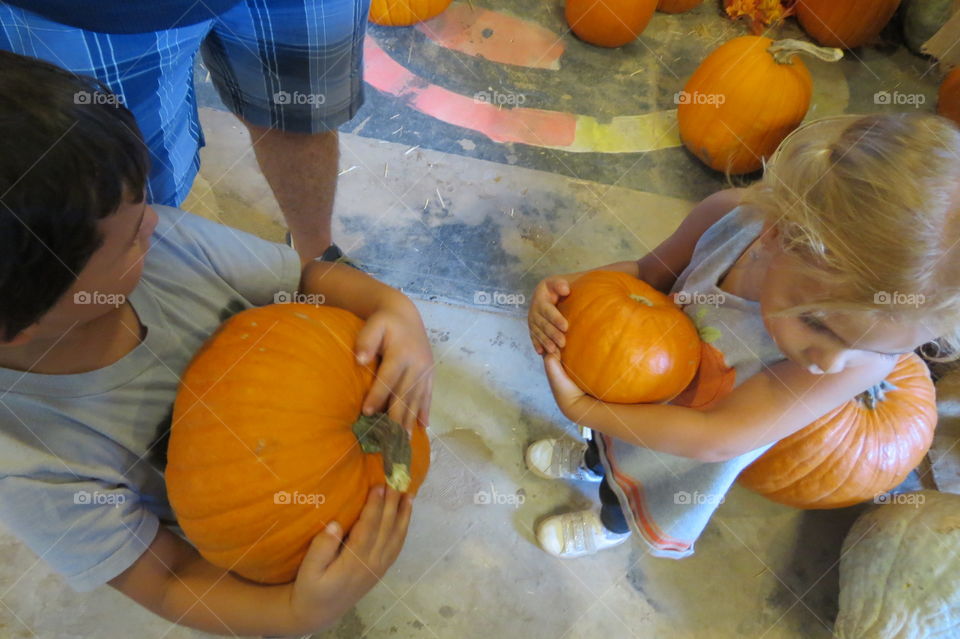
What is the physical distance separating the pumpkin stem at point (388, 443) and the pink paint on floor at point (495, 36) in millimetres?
1979

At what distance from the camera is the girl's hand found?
4.01 feet

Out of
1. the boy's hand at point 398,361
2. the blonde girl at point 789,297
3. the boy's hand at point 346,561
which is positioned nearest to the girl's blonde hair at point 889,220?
the blonde girl at point 789,297

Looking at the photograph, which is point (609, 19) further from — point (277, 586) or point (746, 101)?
point (277, 586)

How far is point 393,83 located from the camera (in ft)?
7.70

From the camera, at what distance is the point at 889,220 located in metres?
→ 0.84

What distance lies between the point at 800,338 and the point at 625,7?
1.85m

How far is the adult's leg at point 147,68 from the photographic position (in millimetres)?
927

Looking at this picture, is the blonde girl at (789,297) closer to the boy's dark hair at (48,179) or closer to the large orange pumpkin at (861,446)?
the large orange pumpkin at (861,446)

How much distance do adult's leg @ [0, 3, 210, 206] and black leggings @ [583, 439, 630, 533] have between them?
1212mm

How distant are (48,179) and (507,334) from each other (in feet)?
4.61

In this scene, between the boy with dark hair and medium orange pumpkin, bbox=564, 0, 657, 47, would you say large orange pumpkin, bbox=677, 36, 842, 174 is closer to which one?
medium orange pumpkin, bbox=564, 0, 657, 47

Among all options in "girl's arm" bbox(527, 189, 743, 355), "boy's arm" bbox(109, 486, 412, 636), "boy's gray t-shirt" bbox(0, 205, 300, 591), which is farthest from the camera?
"girl's arm" bbox(527, 189, 743, 355)

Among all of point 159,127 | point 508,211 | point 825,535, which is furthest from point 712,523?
point 159,127

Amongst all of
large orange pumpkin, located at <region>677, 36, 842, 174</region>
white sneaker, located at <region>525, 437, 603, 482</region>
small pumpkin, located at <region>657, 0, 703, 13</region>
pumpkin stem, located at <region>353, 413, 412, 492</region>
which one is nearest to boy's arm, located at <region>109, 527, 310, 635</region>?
pumpkin stem, located at <region>353, 413, 412, 492</region>
